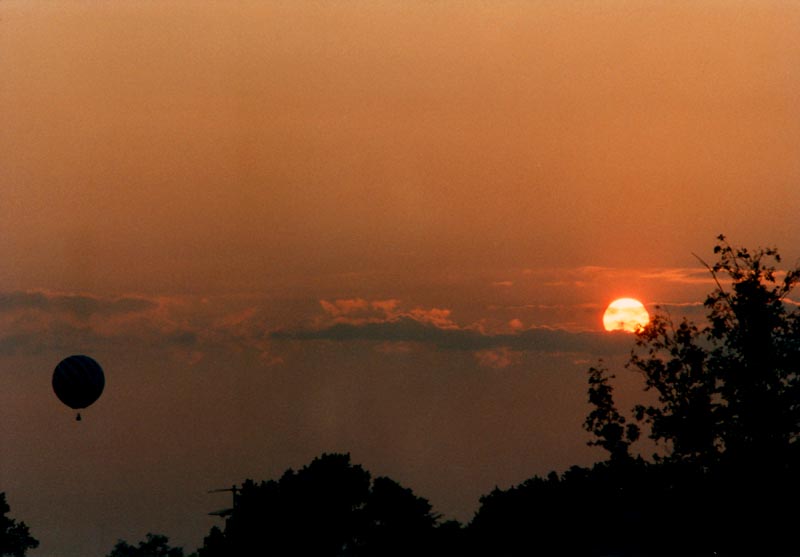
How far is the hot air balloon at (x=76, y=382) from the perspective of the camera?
70.2 m

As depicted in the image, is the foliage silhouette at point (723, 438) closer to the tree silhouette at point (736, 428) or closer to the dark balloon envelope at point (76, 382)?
the tree silhouette at point (736, 428)

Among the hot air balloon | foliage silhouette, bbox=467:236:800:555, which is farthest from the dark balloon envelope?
foliage silhouette, bbox=467:236:800:555

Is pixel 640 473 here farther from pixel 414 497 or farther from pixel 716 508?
pixel 414 497

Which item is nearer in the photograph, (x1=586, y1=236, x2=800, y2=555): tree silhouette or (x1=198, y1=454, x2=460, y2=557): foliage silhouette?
(x1=586, y1=236, x2=800, y2=555): tree silhouette

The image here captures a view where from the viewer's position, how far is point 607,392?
7019 cm

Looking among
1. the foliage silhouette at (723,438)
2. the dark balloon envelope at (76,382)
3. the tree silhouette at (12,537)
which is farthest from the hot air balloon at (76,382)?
the tree silhouette at (12,537)

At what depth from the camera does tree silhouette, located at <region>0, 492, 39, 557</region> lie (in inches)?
5369

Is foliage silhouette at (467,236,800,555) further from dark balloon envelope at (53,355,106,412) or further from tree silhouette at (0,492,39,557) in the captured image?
tree silhouette at (0,492,39,557)

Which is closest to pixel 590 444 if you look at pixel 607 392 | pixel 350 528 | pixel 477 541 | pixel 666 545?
pixel 607 392

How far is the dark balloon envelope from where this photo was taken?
230 feet

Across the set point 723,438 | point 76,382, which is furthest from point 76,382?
point 723,438

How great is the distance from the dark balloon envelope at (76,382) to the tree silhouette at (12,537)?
236 ft

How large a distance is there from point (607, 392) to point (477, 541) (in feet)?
101

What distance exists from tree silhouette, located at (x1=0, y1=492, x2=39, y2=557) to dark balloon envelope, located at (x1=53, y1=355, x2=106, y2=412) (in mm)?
72031
